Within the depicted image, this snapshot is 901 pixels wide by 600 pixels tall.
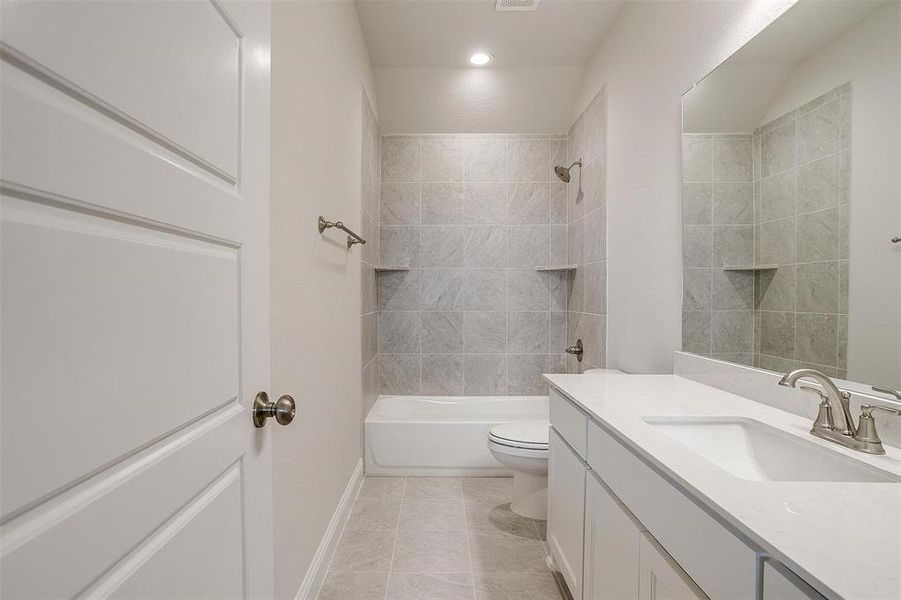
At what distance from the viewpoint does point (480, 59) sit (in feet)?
9.50

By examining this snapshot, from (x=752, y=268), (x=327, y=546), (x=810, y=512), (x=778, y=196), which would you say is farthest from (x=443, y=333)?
(x=810, y=512)

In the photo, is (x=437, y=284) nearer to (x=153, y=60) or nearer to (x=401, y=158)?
(x=401, y=158)

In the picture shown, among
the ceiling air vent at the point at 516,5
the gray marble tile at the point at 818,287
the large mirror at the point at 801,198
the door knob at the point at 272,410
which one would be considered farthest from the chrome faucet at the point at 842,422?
the ceiling air vent at the point at 516,5

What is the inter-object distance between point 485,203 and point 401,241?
70 cm

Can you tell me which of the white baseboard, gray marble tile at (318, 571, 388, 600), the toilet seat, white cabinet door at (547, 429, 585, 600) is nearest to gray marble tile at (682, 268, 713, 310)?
white cabinet door at (547, 429, 585, 600)

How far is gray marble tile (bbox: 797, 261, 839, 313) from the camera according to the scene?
3.79ft

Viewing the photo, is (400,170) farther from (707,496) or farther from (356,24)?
(707,496)

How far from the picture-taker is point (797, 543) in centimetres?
58

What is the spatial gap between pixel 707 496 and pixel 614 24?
2.64 m

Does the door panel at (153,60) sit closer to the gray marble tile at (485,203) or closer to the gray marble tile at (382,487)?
the gray marble tile at (382,487)

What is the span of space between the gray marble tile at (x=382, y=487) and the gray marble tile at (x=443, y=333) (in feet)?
3.26

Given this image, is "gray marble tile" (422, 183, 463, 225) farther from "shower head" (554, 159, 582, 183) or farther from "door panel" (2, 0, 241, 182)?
"door panel" (2, 0, 241, 182)

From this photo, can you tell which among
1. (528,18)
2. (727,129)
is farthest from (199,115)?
(528,18)

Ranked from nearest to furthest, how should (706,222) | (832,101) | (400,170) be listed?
(832,101) → (706,222) → (400,170)
